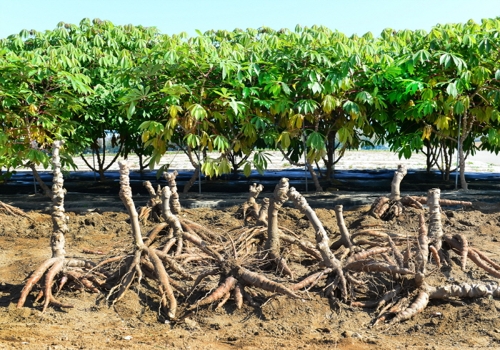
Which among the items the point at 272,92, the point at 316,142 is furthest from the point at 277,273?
the point at 316,142

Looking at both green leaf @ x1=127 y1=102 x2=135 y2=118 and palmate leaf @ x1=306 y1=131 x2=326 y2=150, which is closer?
green leaf @ x1=127 y1=102 x2=135 y2=118

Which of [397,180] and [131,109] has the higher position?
[131,109]

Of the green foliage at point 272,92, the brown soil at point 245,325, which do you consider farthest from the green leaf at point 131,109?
the brown soil at point 245,325

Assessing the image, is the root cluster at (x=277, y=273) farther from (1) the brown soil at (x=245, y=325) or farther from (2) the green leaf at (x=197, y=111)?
(2) the green leaf at (x=197, y=111)

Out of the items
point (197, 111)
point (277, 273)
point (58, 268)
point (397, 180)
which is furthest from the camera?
point (197, 111)

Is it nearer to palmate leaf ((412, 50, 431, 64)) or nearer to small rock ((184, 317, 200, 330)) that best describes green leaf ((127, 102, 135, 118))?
palmate leaf ((412, 50, 431, 64))

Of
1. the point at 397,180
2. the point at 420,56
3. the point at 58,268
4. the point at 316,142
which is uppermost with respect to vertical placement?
the point at 420,56

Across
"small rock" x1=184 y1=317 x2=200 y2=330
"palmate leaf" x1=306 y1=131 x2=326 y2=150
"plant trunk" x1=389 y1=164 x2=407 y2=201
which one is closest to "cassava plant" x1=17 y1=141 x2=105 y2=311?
"small rock" x1=184 y1=317 x2=200 y2=330

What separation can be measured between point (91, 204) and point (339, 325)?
532cm

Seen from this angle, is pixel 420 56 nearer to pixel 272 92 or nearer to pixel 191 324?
pixel 272 92

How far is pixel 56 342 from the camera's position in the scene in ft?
11.1

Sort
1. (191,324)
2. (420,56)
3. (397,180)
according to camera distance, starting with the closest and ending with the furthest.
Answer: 1. (191,324)
2. (397,180)
3. (420,56)

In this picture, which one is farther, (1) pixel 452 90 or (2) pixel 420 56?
(1) pixel 452 90

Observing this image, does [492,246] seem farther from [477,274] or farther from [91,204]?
[91,204]
